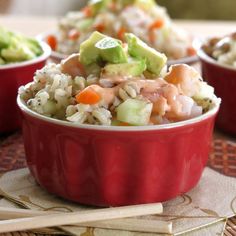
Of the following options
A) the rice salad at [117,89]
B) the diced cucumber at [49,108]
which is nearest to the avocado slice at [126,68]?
the rice salad at [117,89]

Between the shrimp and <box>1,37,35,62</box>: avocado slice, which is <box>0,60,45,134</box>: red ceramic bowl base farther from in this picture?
the shrimp

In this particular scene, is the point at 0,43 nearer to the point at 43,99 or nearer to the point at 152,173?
the point at 43,99

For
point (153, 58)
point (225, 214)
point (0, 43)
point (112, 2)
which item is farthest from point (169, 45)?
point (225, 214)

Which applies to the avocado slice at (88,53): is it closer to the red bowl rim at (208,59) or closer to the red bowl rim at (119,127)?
the red bowl rim at (119,127)

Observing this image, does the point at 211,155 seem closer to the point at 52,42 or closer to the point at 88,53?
the point at 88,53

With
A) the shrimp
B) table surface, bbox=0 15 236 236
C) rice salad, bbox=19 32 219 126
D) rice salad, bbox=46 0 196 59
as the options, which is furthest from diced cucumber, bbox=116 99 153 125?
table surface, bbox=0 15 236 236

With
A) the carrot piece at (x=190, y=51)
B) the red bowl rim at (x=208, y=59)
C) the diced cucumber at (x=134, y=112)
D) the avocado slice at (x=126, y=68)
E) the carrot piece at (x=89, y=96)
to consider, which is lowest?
the carrot piece at (x=190, y=51)
